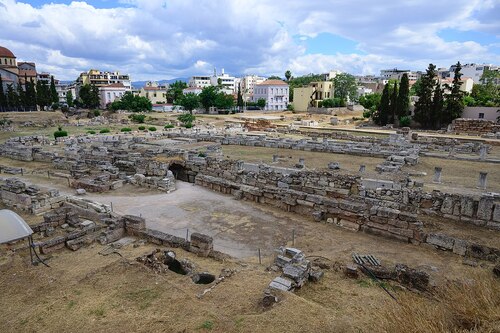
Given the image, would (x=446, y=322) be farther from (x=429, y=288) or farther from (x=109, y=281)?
(x=109, y=281)

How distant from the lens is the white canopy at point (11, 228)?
7938 millimetres

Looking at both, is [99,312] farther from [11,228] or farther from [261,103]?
[261,103]

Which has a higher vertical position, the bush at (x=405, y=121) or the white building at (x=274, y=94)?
the white building at (x=274, y=94)

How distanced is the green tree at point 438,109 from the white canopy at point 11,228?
50.6m

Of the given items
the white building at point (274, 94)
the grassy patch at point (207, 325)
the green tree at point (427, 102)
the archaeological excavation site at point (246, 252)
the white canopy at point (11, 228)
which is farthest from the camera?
the white building at point (274, 94)

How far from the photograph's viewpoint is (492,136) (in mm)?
37938

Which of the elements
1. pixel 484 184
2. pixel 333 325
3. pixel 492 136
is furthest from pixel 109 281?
pixel 492 136

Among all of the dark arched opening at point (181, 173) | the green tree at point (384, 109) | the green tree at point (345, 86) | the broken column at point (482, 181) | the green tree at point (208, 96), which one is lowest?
the dark arched opening at point (181, 173)

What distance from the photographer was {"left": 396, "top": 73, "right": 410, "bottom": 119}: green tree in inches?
1947

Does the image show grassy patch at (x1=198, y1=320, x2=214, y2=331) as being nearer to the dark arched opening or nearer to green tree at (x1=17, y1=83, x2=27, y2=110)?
the dark arched opening

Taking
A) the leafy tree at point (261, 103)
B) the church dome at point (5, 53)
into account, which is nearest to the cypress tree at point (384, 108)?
the leafy tree at point (261, 103)

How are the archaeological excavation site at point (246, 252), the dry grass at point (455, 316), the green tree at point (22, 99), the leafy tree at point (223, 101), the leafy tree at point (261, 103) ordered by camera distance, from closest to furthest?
the dry grass at point (455, 316) → the archaeological excavation site at point (246, 252) → the green tree at point (22, 99) → the leafy tree at point (223, 101) → the leafy tree at point (261, 103)

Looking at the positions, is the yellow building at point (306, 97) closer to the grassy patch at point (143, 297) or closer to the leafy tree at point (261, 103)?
the leafy tree at point (261, 103)

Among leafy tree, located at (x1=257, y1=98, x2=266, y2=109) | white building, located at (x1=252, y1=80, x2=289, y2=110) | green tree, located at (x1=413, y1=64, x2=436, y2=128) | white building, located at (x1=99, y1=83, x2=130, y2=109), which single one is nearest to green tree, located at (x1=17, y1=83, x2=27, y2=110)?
white building, located at (x1=99, y1=83, x2=130, y2=109)
